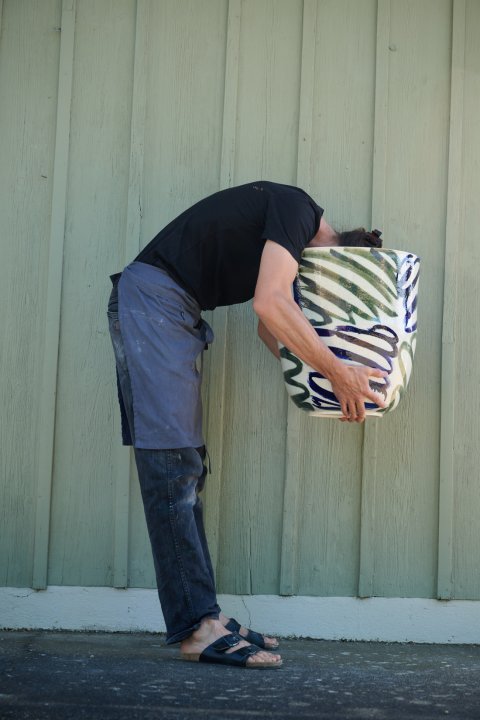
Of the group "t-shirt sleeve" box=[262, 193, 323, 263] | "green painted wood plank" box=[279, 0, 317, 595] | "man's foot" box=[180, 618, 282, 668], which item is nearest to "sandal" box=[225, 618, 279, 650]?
"man's foot" box=[180, 618, 282, 668]

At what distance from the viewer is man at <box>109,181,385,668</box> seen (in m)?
3.02

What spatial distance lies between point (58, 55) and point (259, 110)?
0.79 m

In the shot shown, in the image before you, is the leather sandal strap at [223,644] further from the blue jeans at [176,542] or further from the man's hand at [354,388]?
the man's hand at [354,388]

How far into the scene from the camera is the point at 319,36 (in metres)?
3.76

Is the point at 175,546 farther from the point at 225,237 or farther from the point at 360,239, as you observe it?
the point at 360,239

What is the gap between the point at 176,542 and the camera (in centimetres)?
311

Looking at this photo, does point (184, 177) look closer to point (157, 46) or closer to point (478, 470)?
point (157, 46)

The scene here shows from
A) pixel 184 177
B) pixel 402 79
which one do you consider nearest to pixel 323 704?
pixel 184 177

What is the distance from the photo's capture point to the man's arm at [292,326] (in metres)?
2.98

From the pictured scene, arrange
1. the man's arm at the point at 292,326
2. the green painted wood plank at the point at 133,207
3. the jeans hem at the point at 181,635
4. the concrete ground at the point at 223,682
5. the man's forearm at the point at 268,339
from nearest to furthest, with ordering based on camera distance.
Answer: the concrete ground at the point at 223,682, the man's arm at the point at 292,326, the jeans hem at the point at 181,635, the man's forearm at the point at 268,339, the green painted wood plank at the point at 133,207

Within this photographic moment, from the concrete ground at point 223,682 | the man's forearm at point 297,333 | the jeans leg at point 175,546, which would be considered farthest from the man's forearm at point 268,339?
the concrete ground at point 223,682

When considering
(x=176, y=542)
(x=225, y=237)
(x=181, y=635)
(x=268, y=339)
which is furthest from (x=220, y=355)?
(x=181, y=635)

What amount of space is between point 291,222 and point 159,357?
1.95ft

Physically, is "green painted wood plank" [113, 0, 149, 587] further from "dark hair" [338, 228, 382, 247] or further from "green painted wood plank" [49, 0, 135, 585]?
"dark hair" [338, 228, 382, 247]
